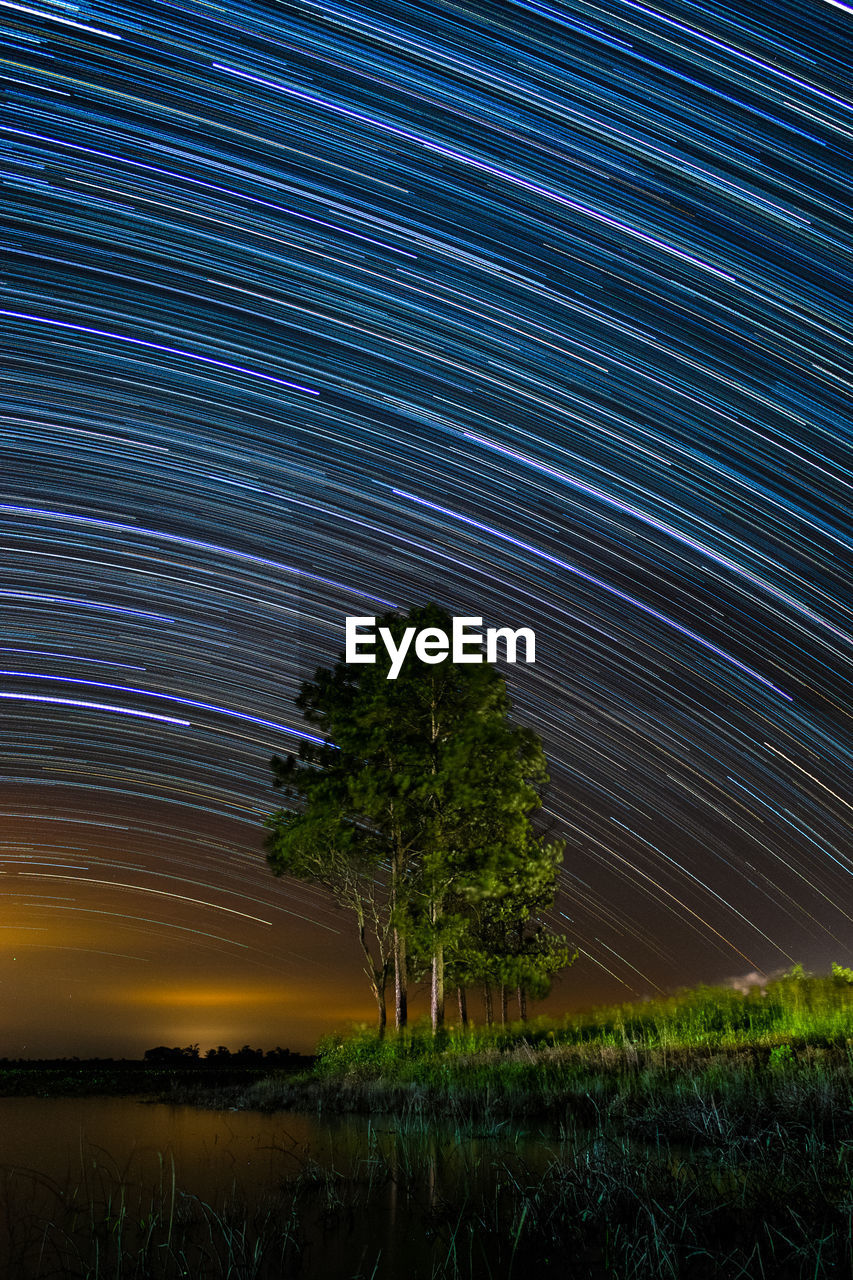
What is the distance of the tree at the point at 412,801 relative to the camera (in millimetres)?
19766

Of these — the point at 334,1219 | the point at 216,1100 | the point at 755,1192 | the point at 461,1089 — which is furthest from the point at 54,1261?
the point at 216,1100

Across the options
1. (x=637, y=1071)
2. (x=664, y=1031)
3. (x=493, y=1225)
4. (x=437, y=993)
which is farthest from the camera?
(x=437, y=993)

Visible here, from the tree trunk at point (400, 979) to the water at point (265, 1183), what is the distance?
8.88 metres

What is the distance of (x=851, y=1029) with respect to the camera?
1085 cm

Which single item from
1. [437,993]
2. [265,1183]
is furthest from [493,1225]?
[437,993]

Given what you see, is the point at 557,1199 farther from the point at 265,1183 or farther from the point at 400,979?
the point at 400,979

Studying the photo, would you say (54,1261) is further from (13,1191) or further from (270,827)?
(270,827)

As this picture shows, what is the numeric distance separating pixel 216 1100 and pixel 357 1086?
2.52 metres

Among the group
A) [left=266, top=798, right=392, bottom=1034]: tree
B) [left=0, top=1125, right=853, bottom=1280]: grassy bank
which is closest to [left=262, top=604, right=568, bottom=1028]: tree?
[left=266, top=798, right=392, bottom=1034]: tree

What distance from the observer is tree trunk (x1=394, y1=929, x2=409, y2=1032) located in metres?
18.6

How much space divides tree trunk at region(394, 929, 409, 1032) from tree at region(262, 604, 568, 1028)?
0.11 ft

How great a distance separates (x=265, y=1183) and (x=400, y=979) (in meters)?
14.0

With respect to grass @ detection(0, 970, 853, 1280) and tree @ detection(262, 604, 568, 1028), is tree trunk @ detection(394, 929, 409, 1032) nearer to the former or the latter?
tree @ detection(262, 604, 568, 1028)

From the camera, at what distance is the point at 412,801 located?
67.9ft
